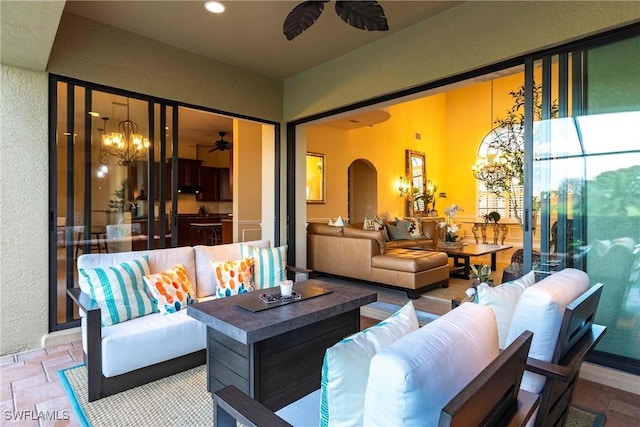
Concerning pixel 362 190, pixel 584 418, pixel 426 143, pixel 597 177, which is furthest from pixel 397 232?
pixel 584 418

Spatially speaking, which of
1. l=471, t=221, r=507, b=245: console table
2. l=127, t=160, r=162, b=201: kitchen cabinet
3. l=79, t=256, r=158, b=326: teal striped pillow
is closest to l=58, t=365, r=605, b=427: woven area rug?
l=79, t=256, r=158, b=326: teal striped pillow

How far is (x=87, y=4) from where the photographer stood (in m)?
3.13

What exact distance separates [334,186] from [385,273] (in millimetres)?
3206


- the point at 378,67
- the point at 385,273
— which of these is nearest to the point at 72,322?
the point at 385,273

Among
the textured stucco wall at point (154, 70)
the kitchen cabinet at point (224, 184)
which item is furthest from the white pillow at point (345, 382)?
the kitchen cabinet at point (224, 184)

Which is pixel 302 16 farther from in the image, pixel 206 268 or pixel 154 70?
pixel 154 70

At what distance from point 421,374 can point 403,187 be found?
27.4ft

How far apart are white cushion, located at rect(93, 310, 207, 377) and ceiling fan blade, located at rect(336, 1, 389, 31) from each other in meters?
2.25

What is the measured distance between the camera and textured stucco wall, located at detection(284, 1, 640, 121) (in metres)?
2.57

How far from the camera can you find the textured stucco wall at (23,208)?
118 inches

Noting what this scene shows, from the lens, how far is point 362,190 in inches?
346

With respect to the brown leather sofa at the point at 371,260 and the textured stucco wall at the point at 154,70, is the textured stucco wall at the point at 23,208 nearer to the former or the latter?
the textured stucco wall at the point at 154,70

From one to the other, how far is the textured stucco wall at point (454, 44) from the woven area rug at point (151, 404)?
3353 millimetres

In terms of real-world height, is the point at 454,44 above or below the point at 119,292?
above
